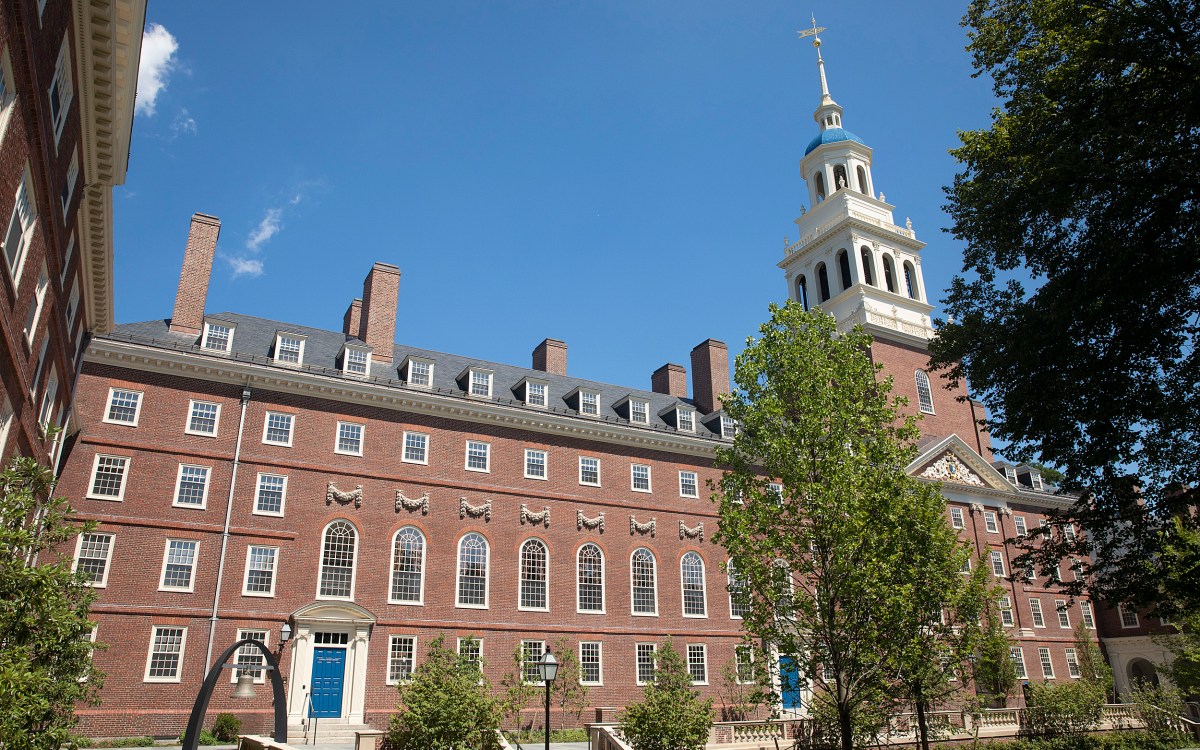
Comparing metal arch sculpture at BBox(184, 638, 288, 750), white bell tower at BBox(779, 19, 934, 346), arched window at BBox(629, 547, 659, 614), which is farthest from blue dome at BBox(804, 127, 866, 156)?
metal arch sculpture at BBox(184, 638, 288, 750)

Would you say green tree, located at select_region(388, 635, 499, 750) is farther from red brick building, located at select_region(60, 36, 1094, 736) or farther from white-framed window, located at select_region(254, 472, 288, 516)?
white-framed window, located at select_region(254, 472, 288, 516)

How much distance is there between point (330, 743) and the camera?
2494 cm

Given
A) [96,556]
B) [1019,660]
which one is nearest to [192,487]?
[96,556]

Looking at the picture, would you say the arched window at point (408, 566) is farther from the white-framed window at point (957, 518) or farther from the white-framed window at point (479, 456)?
the white-framed window at point (957, 518)

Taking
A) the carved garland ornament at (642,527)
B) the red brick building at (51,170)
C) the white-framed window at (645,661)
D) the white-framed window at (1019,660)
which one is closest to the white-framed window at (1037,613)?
the white-framed window at (1019,660)

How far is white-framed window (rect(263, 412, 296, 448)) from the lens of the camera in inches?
1133

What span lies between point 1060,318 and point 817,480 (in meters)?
8.51

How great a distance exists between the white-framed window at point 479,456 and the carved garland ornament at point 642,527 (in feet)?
21.9

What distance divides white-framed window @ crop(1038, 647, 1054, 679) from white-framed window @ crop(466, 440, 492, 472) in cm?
3437

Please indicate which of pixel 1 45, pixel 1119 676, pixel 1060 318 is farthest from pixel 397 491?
pixel 1119 676

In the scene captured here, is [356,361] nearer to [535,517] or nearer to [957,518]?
[535,517]

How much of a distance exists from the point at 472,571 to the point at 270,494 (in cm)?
779

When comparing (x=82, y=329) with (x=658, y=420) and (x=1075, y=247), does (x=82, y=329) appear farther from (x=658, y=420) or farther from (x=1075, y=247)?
(x=1075, y=247)

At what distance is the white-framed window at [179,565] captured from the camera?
2573 centimetres
